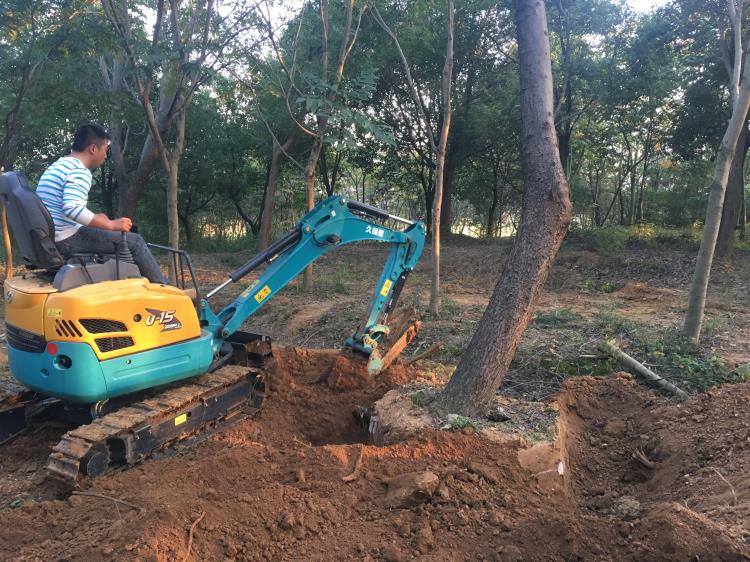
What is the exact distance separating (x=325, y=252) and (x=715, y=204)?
5.01 meters

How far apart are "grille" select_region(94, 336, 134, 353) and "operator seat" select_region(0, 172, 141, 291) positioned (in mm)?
479

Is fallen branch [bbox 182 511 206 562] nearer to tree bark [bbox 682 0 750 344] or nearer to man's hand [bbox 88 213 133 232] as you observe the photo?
man's hand [bbox 88 213 133 232]

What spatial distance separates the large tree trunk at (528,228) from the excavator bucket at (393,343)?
4.33 ft

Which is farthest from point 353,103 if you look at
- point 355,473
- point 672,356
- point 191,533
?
point 191,533

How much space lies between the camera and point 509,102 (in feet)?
58.7

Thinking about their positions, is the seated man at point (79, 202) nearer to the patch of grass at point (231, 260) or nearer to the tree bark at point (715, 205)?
the tree bark at point (715, 205)

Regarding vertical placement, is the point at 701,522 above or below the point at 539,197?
below

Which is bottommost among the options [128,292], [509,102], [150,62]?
[128,292]

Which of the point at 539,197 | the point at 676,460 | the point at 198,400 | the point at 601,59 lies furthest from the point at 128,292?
the point at 601,59


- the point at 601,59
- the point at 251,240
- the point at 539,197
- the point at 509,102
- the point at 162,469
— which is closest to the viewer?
the point at 162,469

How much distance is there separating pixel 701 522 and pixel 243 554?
8.52ft

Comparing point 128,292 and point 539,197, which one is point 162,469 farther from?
point 539,197

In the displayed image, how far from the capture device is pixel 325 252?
19.5 feet

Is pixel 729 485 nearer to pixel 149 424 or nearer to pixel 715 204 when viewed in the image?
pixel 149 424
